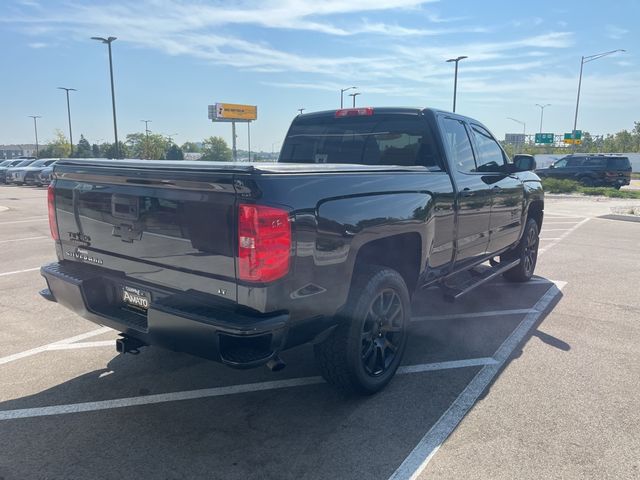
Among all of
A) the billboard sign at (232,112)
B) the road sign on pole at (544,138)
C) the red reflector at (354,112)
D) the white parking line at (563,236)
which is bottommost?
the white parking line at (563,236)

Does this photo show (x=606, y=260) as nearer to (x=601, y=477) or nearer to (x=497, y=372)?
(x=497, y=372)

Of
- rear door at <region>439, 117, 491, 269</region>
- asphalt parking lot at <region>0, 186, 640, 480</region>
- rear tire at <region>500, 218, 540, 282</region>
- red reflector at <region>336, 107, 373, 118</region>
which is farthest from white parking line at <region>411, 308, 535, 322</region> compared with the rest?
red reflector at <region>336, 107, 373, 118</region>

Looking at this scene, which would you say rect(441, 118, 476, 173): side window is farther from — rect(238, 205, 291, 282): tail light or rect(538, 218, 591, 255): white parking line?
rect(538, 218, 591, 255): white parking line

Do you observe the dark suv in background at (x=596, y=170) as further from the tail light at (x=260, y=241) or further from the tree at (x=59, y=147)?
the tree at (x=59, y=147)

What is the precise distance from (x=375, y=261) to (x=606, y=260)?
6.12 m

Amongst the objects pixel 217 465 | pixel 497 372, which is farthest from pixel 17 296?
pixel 497 372

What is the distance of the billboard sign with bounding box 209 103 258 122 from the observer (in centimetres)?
7569

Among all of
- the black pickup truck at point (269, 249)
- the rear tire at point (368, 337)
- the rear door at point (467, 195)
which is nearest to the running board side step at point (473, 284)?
the black pickup truck at point (269, 249)

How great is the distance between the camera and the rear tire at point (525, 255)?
6.34m

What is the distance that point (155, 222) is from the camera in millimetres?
2824

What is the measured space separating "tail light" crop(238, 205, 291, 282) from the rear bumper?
23cm

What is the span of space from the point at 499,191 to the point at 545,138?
76757 mm

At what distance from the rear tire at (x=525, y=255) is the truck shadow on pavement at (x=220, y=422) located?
7.15 feet

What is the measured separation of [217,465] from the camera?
2678mm
